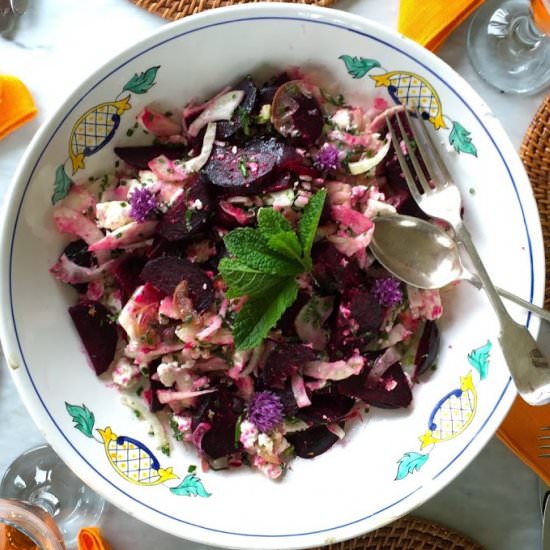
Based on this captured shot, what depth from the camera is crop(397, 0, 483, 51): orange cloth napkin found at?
1521mm

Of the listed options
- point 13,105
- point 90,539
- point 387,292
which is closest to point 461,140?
point 387,292

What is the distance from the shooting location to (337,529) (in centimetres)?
136

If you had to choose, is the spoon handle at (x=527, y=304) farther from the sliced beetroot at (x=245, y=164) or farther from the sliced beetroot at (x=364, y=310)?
the sliced beetroot at (x=245, y=164)

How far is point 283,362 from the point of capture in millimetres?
1389

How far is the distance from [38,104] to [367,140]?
744 millimetres

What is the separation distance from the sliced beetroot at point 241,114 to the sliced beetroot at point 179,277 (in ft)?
0.86

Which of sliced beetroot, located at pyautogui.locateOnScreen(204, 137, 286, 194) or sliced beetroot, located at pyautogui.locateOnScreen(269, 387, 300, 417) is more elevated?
sliced beetroot, located at pyautogui.locateOnScreen(204, 137, 286, 194)

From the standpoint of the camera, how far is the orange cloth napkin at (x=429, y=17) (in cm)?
152

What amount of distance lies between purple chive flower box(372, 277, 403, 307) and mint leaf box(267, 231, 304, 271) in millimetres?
176

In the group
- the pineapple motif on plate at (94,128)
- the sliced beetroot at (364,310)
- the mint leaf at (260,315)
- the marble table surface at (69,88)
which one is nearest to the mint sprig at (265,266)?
the mint leaf at (260,315)

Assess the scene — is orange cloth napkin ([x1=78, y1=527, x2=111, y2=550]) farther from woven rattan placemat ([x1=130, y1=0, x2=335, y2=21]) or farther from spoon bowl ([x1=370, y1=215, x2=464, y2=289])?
woven rattan placemat ([x1=130, y1=0, x2=335, y2=21])

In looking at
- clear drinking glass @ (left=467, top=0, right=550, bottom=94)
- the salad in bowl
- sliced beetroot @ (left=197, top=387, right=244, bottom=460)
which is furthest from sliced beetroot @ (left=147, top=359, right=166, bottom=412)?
clear drinking glass @ (left=467, top=0, right=550, bottom=94)

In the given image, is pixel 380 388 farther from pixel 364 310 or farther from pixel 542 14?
pixel 542 14

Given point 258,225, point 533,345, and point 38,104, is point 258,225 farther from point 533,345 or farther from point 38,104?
point 38,104
